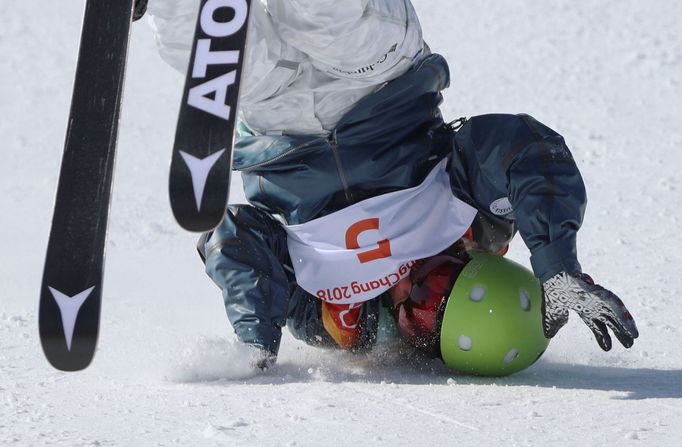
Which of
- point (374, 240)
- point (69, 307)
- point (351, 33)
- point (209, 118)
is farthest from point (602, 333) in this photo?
point (69, 307)

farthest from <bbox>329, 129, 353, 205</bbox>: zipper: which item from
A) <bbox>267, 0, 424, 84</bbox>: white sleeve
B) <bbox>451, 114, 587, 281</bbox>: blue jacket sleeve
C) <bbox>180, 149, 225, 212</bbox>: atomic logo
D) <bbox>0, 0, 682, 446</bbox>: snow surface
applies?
<bbox>180, 149, 225, 212</bbox>: atomic logo

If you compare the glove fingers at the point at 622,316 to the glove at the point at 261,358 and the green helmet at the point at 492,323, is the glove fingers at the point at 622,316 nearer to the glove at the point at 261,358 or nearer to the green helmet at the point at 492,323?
the green helmet at the point at 492,323

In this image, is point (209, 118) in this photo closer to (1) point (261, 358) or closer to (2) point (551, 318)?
(1) point (261, 358)

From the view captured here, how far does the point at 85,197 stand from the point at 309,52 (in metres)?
0.66

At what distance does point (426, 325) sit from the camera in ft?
9.64

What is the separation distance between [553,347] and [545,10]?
3.68 meters

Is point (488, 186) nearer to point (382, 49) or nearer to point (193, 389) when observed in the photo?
point (382, 49)

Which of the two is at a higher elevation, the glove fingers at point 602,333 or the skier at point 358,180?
the skier at point 358,180

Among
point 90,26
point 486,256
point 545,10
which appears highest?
point 545,10

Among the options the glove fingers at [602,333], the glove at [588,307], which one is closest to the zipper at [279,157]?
the glove at [588,307]

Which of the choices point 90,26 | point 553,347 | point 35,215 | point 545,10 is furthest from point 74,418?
point 545,10

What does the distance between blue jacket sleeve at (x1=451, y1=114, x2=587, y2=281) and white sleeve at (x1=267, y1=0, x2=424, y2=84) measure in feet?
0.92

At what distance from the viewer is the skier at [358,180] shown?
277 centimetres

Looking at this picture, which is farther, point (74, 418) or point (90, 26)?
point (90, 26)
